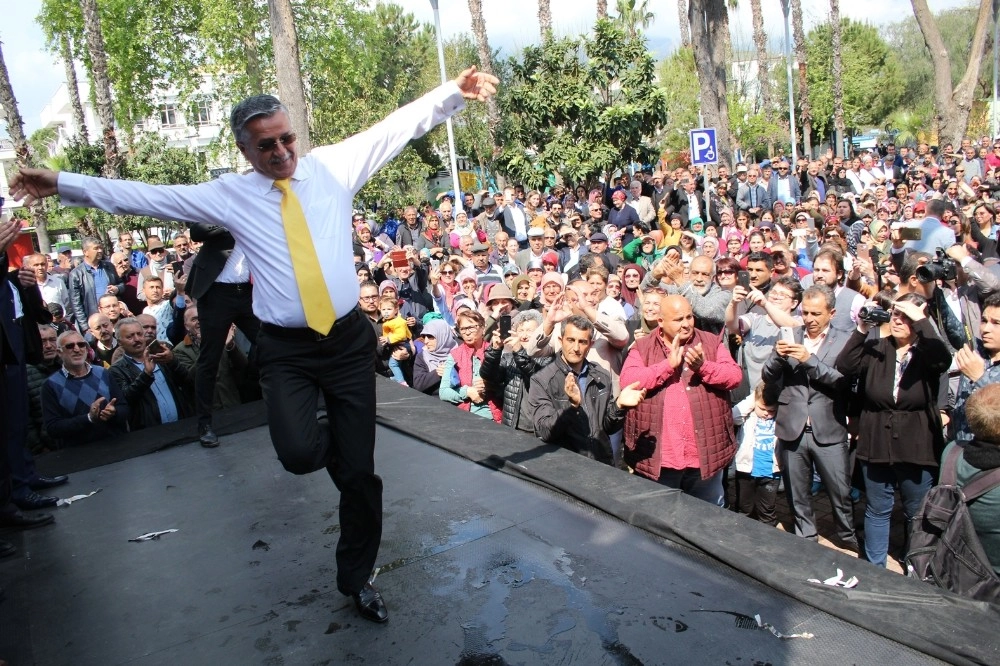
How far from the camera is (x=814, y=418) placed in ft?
15.2

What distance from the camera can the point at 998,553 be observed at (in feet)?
11.1

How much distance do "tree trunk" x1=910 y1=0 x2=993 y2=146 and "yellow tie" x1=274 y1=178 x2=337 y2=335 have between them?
17831 millimetres

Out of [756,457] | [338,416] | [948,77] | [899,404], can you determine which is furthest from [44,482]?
[948,77]

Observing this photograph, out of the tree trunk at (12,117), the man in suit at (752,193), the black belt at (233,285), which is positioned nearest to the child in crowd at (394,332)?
the black belt at (233,285)

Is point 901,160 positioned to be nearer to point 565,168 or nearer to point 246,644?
point 565,168

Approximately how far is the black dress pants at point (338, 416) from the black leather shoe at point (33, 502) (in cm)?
229

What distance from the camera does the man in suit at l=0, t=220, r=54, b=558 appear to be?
3.81 meters

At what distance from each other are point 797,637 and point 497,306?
164 inches

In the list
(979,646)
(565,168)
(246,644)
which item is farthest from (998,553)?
(565,168)

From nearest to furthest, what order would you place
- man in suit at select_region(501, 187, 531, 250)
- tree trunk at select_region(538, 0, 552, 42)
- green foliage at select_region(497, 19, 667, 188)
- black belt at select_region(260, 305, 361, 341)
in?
black belt at select_region(260, 305, 361, 341) < man in suit at select_region(501, 187, 531, 250) < green foliage at select_region(497, 19, 667, 188) < tree trunk at select_region(538, 0, 552, 42)

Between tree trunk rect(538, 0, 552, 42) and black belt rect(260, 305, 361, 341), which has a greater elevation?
tree trunk rect(538, 0, 552, 42)

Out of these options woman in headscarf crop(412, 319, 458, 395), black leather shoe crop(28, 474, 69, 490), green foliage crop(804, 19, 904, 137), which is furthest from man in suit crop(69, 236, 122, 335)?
green foliage crop(804, 19, 904, 137)

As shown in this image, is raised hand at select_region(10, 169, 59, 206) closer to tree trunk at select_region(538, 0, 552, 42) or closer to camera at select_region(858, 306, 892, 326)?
camera at select_region(858, 306, 892, 326)

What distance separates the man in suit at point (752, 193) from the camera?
14.0 m
